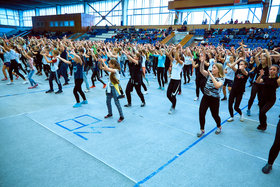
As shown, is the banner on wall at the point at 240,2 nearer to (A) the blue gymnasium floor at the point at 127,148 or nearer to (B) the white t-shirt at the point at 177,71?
(A) the blue gymnasium floor at the point at 127,148

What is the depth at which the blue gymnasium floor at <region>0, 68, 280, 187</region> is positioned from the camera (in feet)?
9.27

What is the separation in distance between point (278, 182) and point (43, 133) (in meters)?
4.68

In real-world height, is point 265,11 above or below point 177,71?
above

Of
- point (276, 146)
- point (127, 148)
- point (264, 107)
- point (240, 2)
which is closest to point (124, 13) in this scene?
point (240, 2)

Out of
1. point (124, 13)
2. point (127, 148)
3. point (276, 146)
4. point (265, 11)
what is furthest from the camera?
point (124, 13)

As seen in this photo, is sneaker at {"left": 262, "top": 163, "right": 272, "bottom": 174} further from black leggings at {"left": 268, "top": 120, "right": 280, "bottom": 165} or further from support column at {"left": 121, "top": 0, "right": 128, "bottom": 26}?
support column at {"left": 121, "top": 0, "right": 128, "bottom": 26}

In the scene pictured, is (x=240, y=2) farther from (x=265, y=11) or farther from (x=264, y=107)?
(x=264, y=107)

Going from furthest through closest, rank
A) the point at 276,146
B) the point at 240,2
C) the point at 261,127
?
the point at 240,2 → the point at 261,127 → the point at 276,146

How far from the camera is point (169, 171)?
2.99m

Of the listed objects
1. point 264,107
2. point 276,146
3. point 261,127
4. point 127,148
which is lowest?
point 127,148

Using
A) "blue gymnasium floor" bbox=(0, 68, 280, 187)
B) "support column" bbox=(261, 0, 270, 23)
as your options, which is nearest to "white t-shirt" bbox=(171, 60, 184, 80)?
"blue gymnasium floor" bbox=(0, 68, 280, 187)

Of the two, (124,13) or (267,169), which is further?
(124,13)

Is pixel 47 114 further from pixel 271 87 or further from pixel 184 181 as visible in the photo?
pixel 271 87

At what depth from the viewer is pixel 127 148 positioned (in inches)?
144
